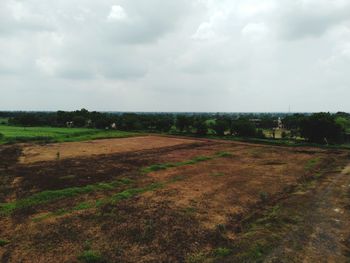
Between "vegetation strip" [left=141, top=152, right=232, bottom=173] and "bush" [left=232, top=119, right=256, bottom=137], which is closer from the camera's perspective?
"vegetation strip" [left=141, top=152, right=232, bottom=173]

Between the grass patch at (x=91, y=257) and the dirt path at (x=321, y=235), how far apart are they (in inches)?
225

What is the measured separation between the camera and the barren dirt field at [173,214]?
9469mm

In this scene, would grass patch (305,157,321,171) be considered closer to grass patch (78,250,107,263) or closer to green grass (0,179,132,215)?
green grass (0,179,132,215)

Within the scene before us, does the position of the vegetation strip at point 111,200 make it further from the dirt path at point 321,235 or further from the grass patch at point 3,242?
the dirt path at point 321,235

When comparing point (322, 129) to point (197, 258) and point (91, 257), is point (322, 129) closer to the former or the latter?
point (197, 258)

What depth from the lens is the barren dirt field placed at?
31.1 feet

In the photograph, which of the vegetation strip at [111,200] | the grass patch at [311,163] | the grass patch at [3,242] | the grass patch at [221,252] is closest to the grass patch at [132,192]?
the vegetation strip at [111,200]

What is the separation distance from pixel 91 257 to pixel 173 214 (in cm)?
495

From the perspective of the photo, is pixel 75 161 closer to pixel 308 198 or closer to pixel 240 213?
pixel 240 213

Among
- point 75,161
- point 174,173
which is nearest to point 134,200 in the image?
point 174,173

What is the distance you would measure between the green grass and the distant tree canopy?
37690mm

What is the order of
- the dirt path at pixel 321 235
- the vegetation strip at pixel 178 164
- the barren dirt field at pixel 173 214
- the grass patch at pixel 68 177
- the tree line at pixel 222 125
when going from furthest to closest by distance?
the tree line at pixel 222 125, the vegetation strip at pixel 178 164, the grass patch at pixel 68 177, the barren dirt field at pixel 173 214, the dirt path at pixel 321 235

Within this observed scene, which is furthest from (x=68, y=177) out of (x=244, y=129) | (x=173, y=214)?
(x=244, y=129)

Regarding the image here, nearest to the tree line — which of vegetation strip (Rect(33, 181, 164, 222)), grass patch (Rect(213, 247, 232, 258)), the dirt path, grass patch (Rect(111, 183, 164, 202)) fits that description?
the dirt path
